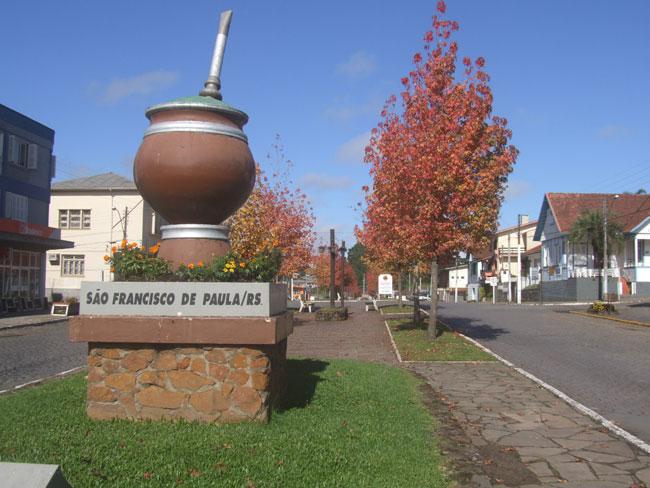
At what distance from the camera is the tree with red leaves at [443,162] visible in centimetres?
1579

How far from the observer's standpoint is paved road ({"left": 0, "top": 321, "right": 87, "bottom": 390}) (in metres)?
11.7

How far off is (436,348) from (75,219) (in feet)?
124

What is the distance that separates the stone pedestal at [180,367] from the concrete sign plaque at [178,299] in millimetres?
149

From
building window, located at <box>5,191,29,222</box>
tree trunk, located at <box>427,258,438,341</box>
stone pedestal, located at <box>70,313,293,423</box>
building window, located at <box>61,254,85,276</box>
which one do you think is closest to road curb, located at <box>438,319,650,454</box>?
stone pedestal, located at <box>70,313,293,423</box>

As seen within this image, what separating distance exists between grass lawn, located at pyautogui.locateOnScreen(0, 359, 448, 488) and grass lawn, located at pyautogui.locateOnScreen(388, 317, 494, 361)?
22.4 ft

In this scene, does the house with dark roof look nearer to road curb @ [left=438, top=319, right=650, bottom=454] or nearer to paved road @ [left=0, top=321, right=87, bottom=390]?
road curb @ [left=438, top=319, right=650, bottom=454]

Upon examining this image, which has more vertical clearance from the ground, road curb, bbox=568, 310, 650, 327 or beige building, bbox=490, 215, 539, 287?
beige building, bbox=490, 215, 539, 287

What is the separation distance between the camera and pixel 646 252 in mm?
44875

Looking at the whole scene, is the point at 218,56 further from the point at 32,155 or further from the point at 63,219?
the point at 63,219

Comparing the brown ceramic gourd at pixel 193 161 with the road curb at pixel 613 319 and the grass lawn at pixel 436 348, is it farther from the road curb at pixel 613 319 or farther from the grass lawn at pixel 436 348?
the road curb at pixel 613 319

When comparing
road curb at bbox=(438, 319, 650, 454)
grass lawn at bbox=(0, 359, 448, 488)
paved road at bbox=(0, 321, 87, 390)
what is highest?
grass lawn at bbox=(0, 359, 448, 488)

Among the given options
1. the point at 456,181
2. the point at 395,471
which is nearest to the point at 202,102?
the point at 395,471

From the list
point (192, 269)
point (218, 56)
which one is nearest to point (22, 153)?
point (218, 56)

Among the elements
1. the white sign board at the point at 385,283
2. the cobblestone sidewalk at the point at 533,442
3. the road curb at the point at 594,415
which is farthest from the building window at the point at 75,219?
the cobblestone sidewalk at the point at 533,442
